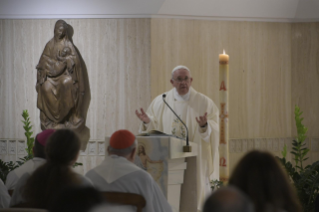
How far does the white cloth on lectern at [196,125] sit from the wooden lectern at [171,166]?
91 cm

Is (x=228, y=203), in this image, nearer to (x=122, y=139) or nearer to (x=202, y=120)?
(x=122, y=139)

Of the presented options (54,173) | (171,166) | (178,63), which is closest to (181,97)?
(178,63)

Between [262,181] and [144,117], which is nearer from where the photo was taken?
[262,181]

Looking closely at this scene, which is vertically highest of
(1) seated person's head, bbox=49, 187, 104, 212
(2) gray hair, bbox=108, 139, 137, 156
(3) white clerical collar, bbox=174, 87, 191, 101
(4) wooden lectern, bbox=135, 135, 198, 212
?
(3) white clerical collar, bbox=174, 87, 191, 101

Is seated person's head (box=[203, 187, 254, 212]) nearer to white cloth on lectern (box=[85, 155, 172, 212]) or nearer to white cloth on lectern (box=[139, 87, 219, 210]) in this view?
white cloth on lectern (box=[85, 155, 172, 212])

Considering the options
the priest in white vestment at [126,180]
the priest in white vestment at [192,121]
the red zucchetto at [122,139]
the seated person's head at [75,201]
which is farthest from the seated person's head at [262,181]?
the priest in white vestment at [192,121]

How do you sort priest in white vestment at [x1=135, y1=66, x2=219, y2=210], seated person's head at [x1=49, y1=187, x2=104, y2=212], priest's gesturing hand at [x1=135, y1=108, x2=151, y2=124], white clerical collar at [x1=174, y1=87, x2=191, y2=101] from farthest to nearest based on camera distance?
1. white clerical collar at [x1=174, y1=87, x2=191, y2=101]
2. priest in white vestment at [x1=135, y1=66, x2=219, y2=210]
3. priest's gesturing hand at [x1=135, y1=108, x2=151, y2=124]
4. seated person's head at [x1=49, y1=187, x2=104, y2=212]

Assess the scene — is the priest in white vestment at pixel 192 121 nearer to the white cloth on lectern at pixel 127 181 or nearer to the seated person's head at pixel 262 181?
the white cloth on lectern at pixel 127 181

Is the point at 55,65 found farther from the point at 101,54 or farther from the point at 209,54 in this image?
the point at 209,54

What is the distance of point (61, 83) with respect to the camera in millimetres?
8016

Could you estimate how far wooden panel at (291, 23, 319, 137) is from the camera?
344 inches

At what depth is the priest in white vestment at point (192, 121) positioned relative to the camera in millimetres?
6324

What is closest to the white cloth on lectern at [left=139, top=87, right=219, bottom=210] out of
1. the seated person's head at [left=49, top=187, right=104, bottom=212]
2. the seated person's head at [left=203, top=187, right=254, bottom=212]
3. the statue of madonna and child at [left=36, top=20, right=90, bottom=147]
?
the statue of madonna and child at [left=36, top=20, right=90, bottom=147]

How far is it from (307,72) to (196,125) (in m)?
3.43
